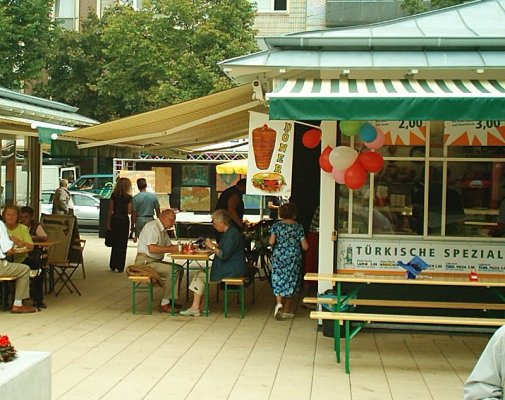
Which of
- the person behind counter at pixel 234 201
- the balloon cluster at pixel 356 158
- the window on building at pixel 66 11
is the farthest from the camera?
the window on building at pixel 66 11

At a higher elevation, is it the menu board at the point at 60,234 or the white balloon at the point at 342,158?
the white balloon at the point at 342,158

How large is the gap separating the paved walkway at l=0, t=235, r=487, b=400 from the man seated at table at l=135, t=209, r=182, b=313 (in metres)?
0.46

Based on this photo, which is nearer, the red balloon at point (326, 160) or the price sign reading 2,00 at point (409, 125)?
the red balloon at point (326, 160)

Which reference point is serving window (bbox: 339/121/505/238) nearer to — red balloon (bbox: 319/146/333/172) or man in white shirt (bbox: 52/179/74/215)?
red balloon (bbox: 319/146/333/172)

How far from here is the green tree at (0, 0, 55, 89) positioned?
2300 cm

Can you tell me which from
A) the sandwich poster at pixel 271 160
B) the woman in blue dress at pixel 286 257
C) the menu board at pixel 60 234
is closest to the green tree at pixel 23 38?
the menu board at pixel 60 234

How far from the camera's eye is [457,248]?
29.4 feet

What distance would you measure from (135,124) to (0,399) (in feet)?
23.0

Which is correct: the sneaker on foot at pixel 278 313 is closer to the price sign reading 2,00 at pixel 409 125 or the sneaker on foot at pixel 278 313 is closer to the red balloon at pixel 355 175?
the red balloon at pixel 355 175

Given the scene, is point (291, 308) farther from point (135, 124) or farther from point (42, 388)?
point (42, 388)

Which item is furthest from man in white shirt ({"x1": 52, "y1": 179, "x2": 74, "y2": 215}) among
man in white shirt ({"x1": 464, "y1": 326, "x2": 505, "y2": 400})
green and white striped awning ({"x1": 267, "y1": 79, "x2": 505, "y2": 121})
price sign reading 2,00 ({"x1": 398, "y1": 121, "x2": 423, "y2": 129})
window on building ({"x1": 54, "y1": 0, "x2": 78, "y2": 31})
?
window on building ({"x1": 54, "y1": 0, "x2": 78, "y2": 31})

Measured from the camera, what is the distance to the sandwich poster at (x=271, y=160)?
888 cm

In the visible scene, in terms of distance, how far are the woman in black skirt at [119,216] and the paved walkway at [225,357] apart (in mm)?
3608

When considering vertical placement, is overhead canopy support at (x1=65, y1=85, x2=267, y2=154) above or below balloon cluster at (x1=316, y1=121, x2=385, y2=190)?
above
